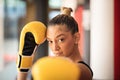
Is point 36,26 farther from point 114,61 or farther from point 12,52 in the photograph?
point 12,52

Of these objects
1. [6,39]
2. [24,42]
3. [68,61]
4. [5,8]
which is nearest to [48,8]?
[5,8]

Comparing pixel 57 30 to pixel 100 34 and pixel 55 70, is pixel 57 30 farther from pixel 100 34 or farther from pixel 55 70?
pixel 100 34

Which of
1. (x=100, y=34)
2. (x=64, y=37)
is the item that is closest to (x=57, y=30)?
(x=64, y=37)

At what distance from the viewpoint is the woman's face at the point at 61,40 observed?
36 cm

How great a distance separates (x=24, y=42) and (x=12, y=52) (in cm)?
79

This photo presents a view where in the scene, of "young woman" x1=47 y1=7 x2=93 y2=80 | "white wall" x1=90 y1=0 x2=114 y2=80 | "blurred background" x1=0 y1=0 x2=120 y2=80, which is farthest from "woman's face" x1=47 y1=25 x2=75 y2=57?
"white wall" x1=90 y1=0 x2=114 y2=80

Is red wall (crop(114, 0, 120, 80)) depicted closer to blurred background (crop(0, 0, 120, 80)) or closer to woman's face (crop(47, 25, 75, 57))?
blurred background (crop(0, 0, 120, 80))

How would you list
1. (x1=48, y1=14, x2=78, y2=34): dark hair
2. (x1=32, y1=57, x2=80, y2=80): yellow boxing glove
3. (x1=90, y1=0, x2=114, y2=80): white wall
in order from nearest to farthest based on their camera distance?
(x1=32, y1=57, x2=80, y2=80): yellow boxing glove < (x1=48, y1=14, x2=78, y2=34): dark hair < (x1=90, y1=0, x2=114, y2=80): white wall

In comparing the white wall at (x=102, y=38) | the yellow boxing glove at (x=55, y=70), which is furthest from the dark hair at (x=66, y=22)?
the white wall at (x=102, y=38)

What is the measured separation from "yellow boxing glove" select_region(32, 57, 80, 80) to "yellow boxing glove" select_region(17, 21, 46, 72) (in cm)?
14

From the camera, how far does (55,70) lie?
0.27 m

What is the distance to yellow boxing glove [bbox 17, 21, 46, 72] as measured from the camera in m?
0.42

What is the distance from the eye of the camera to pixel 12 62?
122cm

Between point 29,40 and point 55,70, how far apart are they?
0.56ft
